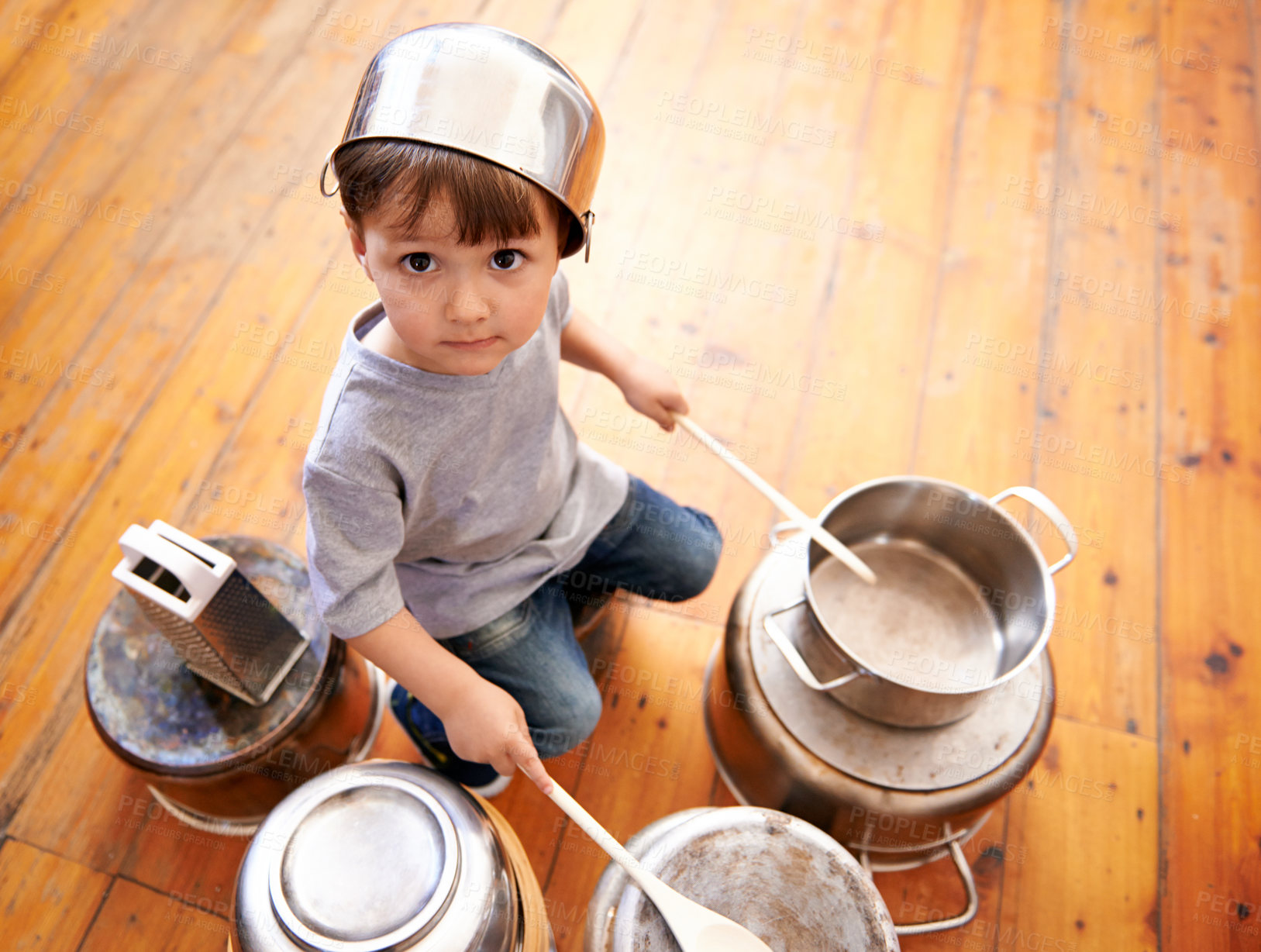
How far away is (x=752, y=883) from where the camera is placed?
0.85 metres

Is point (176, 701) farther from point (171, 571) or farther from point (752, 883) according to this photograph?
point (752, 883)

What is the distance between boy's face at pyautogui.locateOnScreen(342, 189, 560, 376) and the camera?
0.65 m

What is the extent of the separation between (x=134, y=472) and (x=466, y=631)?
733mm

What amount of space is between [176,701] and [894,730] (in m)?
0.79

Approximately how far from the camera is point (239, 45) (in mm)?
1806

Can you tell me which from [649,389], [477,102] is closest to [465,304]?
[477,102]

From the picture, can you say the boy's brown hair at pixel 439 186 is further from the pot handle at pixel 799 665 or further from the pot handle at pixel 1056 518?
the pot handle at pixel 1056 518

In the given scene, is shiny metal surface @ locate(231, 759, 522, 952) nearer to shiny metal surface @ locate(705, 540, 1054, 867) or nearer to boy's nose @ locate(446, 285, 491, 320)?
shiny metal surface @ locate(705, 540, 1054, 867)

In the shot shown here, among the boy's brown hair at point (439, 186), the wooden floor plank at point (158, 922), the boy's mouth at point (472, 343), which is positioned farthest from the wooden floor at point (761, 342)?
the boy's brown hair at point (439, 186)

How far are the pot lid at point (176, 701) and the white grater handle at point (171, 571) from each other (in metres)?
0.15

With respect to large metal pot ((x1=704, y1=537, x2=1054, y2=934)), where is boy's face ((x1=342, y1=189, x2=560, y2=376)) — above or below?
above

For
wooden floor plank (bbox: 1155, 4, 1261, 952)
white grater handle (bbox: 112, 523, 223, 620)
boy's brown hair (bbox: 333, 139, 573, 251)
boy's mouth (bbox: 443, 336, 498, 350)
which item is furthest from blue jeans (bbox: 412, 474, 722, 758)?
wooden floor plank (bbox: 1155, 4, 1261, 952)

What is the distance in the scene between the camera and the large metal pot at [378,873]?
0.75 meters

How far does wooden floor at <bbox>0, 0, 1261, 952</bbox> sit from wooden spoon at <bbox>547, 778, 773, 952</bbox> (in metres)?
0.34
